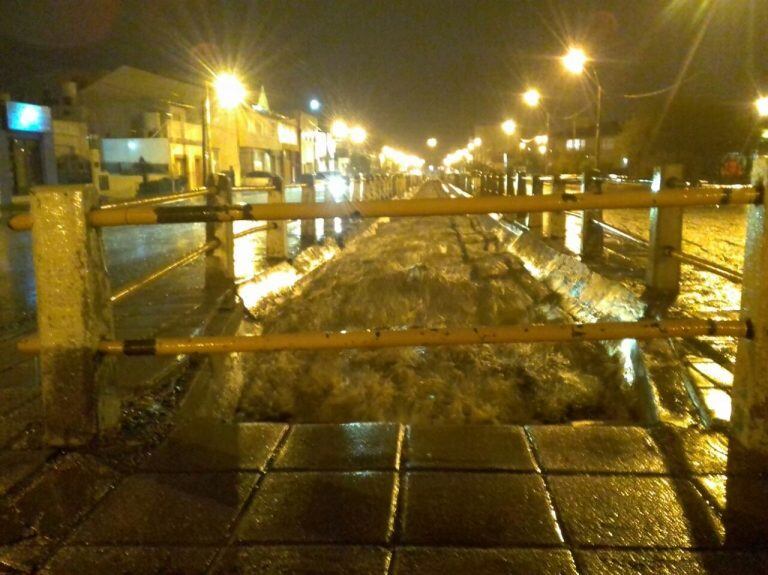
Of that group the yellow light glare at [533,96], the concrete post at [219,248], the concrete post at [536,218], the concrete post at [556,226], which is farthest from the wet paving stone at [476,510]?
the yellow light glare at [533,96]

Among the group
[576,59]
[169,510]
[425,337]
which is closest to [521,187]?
[576,59]

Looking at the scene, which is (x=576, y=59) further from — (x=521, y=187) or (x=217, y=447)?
(x=217, y=447)

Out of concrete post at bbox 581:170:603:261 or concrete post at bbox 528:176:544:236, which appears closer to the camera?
concrete post at bbox 581:170:603:261

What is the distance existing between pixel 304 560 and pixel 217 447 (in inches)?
42.0

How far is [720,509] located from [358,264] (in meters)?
8.63

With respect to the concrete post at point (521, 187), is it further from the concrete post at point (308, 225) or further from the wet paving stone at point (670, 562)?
the wet paving stone at point (670, 562)

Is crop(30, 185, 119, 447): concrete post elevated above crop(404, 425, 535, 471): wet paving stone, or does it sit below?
above

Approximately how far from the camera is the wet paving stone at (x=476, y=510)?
256 cm

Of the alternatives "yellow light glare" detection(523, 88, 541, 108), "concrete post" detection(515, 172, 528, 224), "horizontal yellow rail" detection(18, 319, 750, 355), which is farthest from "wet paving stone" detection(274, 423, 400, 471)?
"yellow light glare" detection(523, 88, 541, 108)

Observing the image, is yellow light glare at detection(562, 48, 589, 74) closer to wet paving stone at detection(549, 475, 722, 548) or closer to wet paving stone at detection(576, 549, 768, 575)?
wet paving stone at detection(549, 475, 722, 548)

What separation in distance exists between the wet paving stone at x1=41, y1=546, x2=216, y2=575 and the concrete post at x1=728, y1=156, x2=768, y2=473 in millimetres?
2298

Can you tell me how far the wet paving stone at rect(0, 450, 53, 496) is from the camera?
2.98 meters

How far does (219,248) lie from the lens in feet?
21.8

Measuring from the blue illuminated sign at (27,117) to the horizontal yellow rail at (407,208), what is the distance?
33.0 meters
